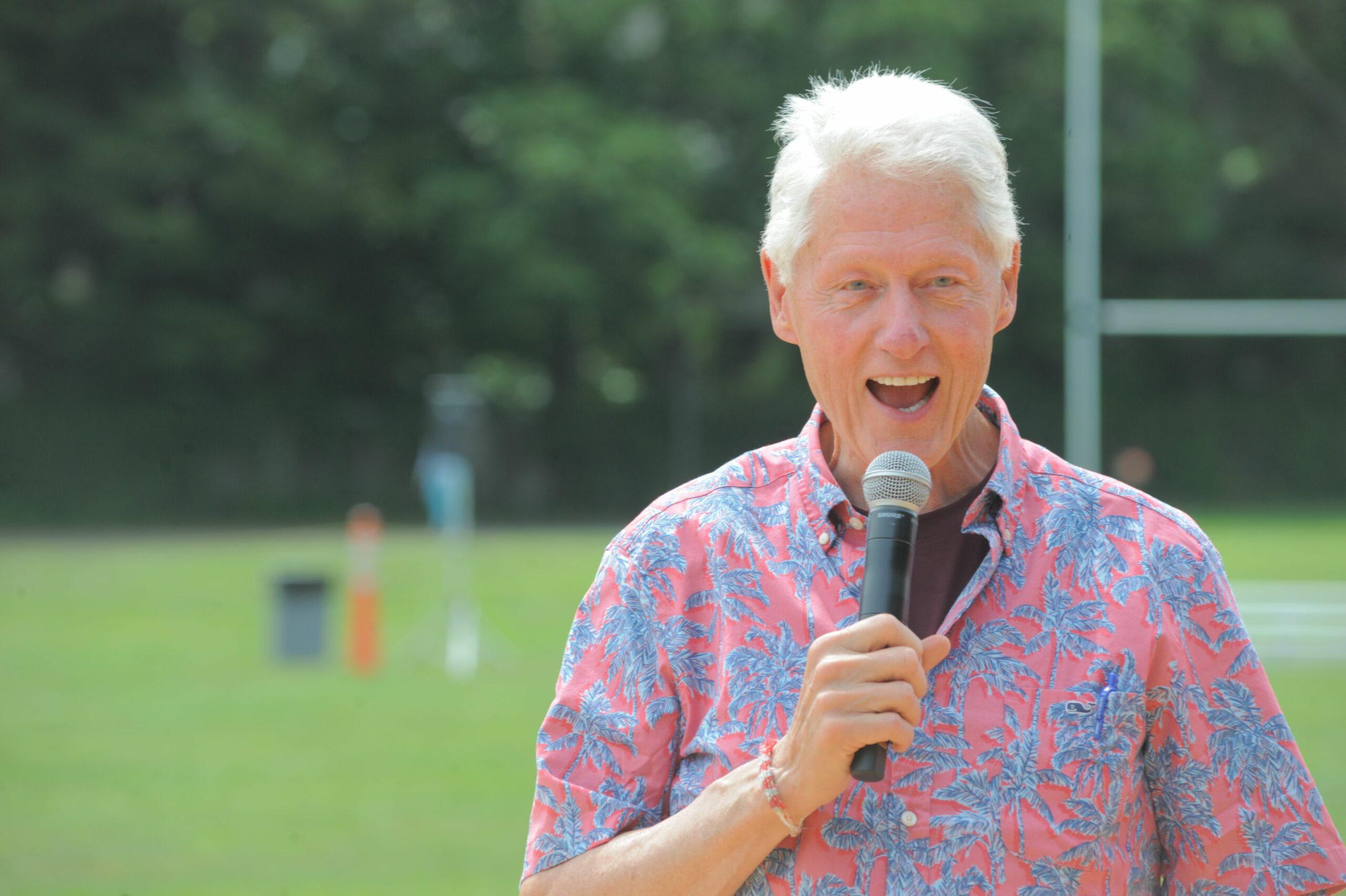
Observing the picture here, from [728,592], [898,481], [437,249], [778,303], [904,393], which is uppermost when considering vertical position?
[437,249]

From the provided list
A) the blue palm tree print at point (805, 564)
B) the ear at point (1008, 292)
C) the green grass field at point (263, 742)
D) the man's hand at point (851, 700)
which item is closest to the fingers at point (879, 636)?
the man's hand at point (851, 700)

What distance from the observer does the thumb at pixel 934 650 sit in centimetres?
172

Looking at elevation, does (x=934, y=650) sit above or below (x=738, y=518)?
below

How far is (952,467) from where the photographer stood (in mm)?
2025

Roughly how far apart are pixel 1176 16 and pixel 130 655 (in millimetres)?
10368

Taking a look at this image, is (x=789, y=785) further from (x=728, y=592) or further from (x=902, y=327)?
(x=902, y=327)

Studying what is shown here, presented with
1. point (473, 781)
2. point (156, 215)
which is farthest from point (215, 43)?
point (473, 781)

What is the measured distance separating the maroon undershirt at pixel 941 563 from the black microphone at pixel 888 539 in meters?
0.09

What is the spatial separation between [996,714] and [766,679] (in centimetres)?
26

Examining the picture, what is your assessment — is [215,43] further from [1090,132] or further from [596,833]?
[596,833]

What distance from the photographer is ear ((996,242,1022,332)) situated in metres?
1.94

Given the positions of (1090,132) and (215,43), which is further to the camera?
(215,43)

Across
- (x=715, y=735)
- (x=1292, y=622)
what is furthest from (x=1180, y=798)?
(x=1292, y=622)

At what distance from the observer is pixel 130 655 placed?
1283 centimetres
